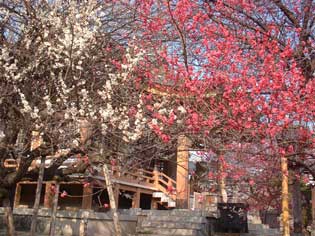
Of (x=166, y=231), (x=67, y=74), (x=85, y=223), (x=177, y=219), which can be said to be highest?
(x=67, y=74)

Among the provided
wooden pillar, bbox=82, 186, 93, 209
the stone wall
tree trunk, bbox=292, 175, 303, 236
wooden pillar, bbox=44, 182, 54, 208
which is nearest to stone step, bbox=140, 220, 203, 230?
the stone wall

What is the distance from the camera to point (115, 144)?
7.88m

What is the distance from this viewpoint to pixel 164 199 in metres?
19.7

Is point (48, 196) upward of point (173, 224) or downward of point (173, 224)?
upward

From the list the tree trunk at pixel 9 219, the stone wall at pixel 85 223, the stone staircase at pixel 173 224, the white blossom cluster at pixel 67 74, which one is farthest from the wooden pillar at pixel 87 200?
the white blossom cluster at pixel 67 74

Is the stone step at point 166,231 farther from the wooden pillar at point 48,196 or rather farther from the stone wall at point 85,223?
the wooden pillar at point 48,196

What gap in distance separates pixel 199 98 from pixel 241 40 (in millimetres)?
2195

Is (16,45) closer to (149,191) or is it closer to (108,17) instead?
(108,17)

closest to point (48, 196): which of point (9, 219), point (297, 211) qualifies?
point (9, 219)

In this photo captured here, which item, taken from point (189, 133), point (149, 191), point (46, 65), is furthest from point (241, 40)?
point (149, 191)

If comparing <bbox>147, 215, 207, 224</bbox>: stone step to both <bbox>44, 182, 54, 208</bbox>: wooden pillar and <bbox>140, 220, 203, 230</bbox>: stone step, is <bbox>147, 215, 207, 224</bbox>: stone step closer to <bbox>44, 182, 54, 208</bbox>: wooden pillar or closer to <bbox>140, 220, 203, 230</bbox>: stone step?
<bbox>140, 220, 203, 230</bbox>: stone step

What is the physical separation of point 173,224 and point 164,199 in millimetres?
8162

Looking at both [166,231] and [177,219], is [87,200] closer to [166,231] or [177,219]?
[177,219]

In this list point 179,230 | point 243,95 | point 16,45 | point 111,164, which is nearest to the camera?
point 243,95
